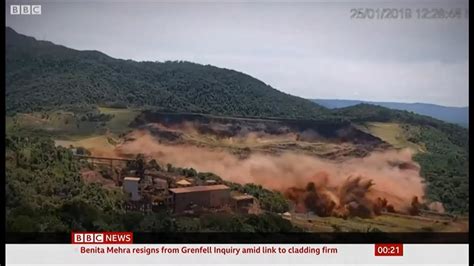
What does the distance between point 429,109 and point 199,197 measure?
3.74 ft

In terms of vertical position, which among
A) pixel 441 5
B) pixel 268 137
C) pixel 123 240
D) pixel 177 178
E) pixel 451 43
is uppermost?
pixel 441 5

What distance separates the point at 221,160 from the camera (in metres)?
2.68

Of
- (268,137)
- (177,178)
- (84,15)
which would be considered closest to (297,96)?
(268,137)

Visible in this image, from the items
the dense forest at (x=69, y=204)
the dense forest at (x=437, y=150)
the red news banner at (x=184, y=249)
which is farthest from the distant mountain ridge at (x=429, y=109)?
the red news banner at (x=184, y=249)

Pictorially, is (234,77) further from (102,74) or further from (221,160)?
(102,74)

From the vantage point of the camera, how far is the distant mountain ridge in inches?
104

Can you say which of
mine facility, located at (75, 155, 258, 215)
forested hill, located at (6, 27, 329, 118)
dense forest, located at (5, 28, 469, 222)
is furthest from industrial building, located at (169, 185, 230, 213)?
forested hill, located at (6, 27, 329, 118)

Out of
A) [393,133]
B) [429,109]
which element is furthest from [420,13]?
[393,133]

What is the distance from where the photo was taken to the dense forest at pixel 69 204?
265 cm

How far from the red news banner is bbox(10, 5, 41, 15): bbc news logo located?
40.7 inches

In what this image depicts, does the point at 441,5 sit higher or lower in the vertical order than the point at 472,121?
higher

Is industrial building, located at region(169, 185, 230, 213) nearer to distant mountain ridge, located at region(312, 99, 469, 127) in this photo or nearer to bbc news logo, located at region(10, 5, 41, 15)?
distant mountain ridge, located at region(312, 99, 469, 127)

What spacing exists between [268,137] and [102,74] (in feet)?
2.73

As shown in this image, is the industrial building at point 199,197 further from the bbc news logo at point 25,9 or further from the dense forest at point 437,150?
the bbc news logo at point 25,9
